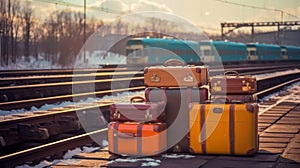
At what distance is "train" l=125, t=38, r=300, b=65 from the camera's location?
46.1 metres

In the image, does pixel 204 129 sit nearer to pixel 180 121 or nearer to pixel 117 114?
pixel 180 121

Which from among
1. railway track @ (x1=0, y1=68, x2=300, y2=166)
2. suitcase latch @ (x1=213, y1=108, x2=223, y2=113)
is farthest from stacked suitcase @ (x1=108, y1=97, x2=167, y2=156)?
railway track @ (x1=0, y1=68, x2=300, y2=166)

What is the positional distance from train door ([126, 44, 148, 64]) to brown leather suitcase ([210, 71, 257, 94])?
1408 inches

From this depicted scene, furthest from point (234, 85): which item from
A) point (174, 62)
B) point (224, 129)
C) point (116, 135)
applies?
point (116, 135)

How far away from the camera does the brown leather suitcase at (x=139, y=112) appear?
785 cm

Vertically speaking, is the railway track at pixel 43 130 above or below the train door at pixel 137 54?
below

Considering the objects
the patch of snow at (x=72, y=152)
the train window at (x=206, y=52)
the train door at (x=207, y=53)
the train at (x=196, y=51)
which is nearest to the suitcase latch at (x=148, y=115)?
the patch of snow at (x=72, y=152)

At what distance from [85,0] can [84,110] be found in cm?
3700

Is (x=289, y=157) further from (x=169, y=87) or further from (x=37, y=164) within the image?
(x=37, y=164)

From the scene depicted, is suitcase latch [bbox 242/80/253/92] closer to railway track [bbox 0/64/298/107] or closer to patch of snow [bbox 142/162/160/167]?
patch of snow [bbox 142/162/160/167]

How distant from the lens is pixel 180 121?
26.7 ft

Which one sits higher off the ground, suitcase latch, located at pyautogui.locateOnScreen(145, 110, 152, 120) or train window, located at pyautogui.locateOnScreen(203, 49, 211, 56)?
train window, located at pyautogui.locateOnScreen(203, 49, 211, 56)

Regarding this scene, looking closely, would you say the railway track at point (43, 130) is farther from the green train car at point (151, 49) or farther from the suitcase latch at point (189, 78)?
the green train car at point (151, 49)

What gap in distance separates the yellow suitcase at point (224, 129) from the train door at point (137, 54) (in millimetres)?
37655
